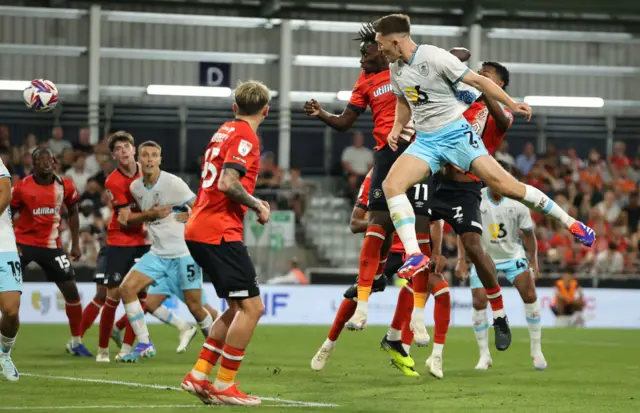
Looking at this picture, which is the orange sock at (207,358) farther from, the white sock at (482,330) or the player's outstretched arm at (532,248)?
the player's outstretched arm at (532,248)

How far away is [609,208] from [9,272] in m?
20.4

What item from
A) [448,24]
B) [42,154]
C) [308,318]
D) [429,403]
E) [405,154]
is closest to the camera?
[429,403]

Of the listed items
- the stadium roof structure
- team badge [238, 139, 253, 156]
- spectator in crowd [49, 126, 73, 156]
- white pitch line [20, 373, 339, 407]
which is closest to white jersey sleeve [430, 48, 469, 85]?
team badge [238, 139, 253, 156]

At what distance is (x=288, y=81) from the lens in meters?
33.0

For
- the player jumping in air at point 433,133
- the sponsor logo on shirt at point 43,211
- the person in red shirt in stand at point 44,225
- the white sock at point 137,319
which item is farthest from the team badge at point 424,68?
the sponsor logo on shirt at point 43,211

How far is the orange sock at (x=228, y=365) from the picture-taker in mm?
8375

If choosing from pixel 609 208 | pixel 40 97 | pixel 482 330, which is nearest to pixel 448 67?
pixel 482 330

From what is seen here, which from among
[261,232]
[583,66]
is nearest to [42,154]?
[261,232]

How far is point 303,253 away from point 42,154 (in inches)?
487

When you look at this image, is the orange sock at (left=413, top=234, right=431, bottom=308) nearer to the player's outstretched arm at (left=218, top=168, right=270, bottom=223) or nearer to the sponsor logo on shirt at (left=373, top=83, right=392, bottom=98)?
the sponsor logo on shirt at (left=373, top=83, right=392, bottom=98)

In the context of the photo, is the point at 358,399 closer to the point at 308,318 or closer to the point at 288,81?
the point at 308,318

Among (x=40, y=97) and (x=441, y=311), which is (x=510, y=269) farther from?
(x=40, y=97)

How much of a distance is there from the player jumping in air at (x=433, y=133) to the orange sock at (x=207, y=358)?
1.89 meters

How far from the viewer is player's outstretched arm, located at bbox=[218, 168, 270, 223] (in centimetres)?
823
